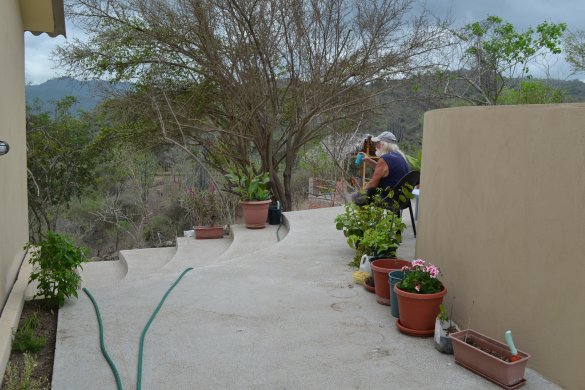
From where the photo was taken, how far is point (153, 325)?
3609 mm

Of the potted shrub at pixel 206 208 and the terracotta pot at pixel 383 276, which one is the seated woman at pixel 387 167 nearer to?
the terracotta pot at pixel 383 276

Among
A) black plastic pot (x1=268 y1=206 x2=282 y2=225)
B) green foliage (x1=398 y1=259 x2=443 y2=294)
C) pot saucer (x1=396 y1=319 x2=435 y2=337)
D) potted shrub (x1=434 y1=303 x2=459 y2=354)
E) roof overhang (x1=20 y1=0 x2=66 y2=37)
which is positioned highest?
roof overhang (x1=20 y1=0 x2=66 y2=37)

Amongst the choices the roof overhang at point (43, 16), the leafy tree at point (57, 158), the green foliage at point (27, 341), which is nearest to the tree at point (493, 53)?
the roof overhang at point (43, 16)

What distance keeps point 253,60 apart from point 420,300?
712 centimetres

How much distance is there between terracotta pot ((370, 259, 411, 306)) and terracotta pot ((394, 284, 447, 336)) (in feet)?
1.76

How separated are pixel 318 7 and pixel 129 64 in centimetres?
402

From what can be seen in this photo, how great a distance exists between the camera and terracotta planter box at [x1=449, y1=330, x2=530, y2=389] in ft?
8.58

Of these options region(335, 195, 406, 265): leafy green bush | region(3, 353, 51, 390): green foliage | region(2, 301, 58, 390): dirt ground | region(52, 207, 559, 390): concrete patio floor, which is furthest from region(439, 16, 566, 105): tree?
region(3, 353, 51, 390): green foliage

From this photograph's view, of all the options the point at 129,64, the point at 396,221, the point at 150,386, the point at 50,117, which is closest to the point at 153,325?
the point at 150,386

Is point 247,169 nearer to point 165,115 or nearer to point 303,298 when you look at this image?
point 165,115

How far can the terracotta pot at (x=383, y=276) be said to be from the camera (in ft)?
12.9

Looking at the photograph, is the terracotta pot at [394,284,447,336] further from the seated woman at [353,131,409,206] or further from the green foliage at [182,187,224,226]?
the green foliage at [182,187,224,226]

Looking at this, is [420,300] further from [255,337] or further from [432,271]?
[255,337]

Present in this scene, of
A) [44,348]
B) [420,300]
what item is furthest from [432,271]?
[44,348]
